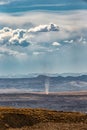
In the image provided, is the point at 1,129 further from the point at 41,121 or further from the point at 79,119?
the point at 79,119

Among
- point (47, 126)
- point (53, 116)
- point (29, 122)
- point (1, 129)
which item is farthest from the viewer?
point (53, 116)

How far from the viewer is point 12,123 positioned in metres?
70.3

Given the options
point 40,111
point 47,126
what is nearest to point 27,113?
point 40,111

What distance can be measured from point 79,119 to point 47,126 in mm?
12067

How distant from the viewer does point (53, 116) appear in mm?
78125

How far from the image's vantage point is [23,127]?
2726 inches

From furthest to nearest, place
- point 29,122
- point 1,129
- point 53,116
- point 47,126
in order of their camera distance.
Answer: point 53,116 < point 29,122 < point 47,126 < point 1,129

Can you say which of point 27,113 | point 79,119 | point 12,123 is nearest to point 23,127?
point 12,123

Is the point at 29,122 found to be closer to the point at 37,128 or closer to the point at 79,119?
the point at 37,128

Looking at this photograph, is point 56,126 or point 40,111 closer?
point 56,126

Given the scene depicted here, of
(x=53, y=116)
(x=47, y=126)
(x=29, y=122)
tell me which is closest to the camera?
(x=47, y=126)

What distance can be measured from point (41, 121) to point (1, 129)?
1258cm

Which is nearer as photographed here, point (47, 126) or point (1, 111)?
point (47, 126)

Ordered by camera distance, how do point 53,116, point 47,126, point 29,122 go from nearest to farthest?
point 47,126 < point 29,122 < point 53,116
